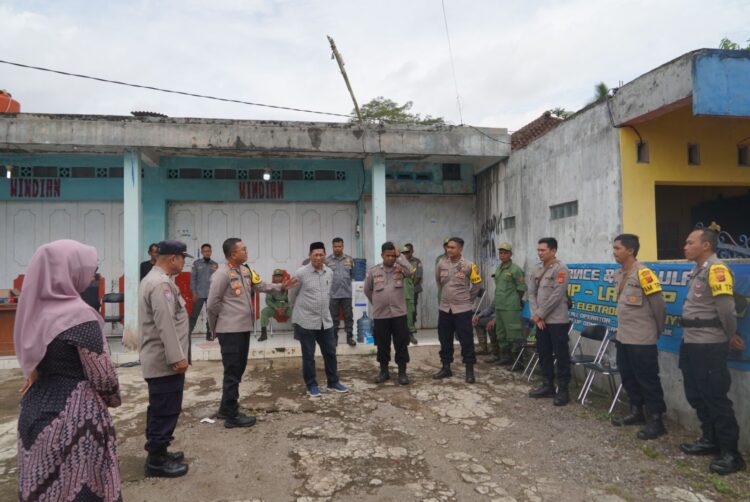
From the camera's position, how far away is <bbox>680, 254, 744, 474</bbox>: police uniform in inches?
130

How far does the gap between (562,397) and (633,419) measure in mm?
729

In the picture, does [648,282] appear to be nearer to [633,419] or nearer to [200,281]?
[633,419]


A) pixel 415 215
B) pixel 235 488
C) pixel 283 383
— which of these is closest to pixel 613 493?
pixel 235 488

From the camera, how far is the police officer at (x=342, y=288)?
7.22 meters

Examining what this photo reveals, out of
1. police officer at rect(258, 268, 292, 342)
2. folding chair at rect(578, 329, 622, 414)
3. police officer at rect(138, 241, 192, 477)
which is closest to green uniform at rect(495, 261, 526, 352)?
folding chair at rect(578, 329, 622, 414)

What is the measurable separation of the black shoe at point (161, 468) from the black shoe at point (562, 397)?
11.7 feet

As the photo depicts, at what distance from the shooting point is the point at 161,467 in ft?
10.9

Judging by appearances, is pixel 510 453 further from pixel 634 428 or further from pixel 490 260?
pixel 490 260

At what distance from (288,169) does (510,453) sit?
6833 mm

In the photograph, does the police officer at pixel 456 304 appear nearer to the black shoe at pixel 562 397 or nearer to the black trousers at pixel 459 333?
the black trousers at pixel 459 333

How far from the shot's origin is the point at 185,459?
3590 mm

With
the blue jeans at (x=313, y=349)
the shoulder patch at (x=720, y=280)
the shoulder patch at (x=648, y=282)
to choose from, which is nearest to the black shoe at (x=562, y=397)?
the shoulder patch at (x=648, y=282)

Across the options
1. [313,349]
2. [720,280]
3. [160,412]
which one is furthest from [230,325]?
[720,280]

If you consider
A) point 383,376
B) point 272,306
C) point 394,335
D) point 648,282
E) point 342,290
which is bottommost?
point 383,376
